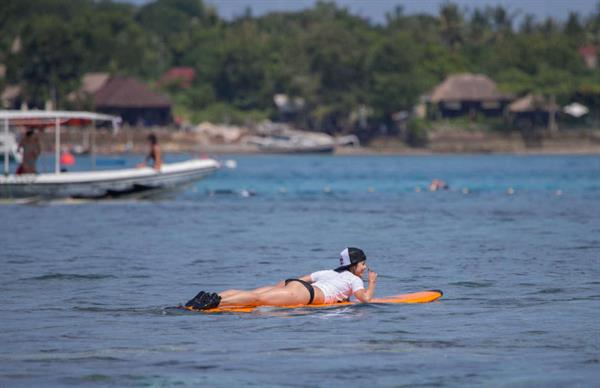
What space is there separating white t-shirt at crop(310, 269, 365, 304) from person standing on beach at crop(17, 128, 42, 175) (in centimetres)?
1927

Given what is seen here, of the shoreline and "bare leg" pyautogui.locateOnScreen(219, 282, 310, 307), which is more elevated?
"bare leg" pyautogui.locateOnScreen(219, 282, 310, 307)

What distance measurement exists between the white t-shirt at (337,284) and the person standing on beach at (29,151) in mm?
19268

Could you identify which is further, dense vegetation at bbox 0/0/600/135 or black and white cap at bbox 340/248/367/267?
dense vegetation at bbox 0/0/600/135

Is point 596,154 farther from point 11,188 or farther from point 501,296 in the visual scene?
point 501,296

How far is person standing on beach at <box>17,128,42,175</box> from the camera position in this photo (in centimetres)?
3497

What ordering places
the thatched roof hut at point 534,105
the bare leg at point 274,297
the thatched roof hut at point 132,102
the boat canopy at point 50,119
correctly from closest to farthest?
1. the bare leg at point 274,297
2. the boat canopy at point 50,119
3. the thatched roof hut at point 132,102
4. the thatched roof hut at point 534,105

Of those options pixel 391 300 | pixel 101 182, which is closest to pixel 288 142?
pixel 101 182

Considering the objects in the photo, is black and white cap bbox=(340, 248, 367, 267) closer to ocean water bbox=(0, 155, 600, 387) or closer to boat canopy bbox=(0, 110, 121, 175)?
ocean water bbox=(0, 155, 600, 387)

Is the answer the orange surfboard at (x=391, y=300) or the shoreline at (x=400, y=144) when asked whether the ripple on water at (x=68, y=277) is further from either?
the shoreline at (x=400, y=144)

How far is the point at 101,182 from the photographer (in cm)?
3666

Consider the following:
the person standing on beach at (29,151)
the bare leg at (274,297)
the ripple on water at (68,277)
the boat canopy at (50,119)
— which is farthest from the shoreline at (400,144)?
the bare leg at (274,297)

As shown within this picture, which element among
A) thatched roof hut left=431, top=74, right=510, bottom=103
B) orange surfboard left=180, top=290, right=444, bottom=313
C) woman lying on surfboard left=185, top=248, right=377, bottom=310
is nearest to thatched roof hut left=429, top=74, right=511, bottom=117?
thatched roof hut left=431, top=74, right=510, bottom=103

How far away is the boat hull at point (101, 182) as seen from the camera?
35.6 meters

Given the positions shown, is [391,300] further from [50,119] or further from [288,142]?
[288,142]
